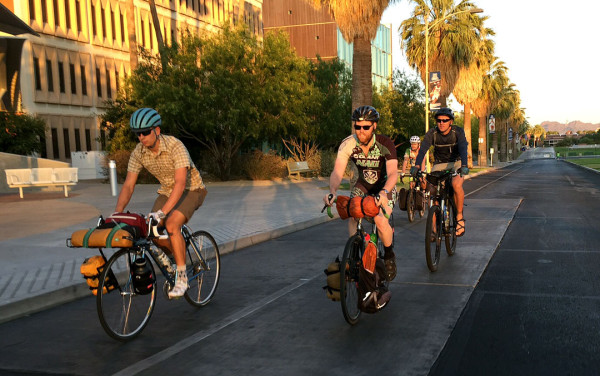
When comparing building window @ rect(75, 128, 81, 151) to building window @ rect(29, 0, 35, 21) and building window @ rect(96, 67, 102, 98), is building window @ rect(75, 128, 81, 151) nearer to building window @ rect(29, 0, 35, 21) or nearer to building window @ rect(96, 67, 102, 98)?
building window @ rect(96, 67, 102, 98)

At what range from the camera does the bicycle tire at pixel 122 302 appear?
14.4 feet

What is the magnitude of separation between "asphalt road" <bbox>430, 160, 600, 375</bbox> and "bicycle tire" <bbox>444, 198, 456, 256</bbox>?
63 centimetres

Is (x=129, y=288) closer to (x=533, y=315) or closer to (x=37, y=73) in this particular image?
(x=533, y=315)

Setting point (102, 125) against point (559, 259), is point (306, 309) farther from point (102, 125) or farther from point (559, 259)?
point (102, 125)

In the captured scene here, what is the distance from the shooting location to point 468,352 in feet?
13.4

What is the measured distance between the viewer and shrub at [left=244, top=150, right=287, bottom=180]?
27.0 m

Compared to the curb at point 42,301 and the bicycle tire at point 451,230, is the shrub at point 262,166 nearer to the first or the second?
the bicycle tire at point 451,230

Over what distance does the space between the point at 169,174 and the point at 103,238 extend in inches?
39.1

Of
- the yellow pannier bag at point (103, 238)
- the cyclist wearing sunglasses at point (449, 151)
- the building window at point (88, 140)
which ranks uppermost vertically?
the building window at point (88, 140)

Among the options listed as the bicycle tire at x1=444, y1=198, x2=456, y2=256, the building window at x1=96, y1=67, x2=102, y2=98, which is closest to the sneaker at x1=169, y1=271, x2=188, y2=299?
the bicycle tire at x1=444, y1=198, x2=456, y2=256

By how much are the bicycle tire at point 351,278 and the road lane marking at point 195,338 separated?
110 cm

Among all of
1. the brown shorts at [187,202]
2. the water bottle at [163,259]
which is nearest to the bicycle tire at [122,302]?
the water bottle at [163,259]

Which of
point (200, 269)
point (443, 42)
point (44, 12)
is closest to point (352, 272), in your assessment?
point (200, 269)

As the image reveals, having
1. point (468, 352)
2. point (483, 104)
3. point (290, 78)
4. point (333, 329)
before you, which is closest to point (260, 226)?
point (333, 329)
